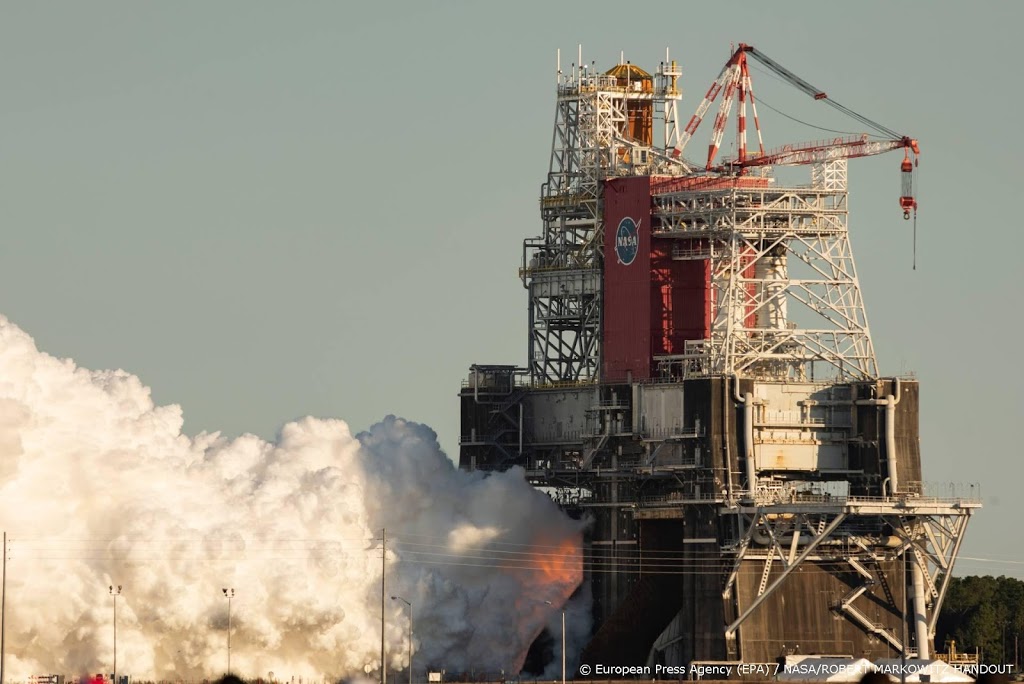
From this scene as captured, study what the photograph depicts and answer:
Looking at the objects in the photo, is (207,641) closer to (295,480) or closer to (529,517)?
(295,480)

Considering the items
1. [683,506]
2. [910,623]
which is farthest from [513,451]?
[910,623]

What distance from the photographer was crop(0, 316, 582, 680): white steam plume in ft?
534

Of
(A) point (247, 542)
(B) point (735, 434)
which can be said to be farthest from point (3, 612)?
(B) point (735, 434)

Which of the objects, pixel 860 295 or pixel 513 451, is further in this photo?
pixel 513 451

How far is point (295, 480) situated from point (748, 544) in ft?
107

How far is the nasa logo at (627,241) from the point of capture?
17375cm

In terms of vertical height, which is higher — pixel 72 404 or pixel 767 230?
pixel 767 230

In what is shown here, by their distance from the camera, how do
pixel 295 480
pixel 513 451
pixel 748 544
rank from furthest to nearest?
pixel 513 451 < pixel 295 480 < pixel 748 544

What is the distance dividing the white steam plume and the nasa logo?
17.2m

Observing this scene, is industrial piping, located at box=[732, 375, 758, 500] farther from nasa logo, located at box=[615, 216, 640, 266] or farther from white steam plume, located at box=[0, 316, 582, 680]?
white steam plume, located at box=[0, 316, 582, 680]

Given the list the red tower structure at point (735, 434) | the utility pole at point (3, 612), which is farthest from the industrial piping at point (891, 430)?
the utility pole at point (3, 612)

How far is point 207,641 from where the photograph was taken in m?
165

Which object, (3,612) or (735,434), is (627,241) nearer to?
(735,434)

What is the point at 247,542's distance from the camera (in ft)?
549
